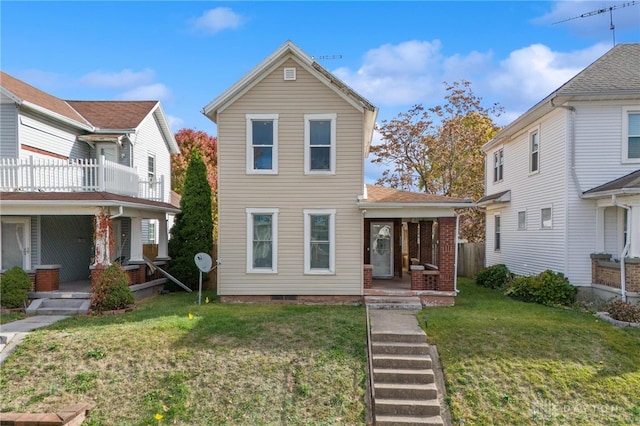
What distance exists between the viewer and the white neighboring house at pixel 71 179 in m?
12.7

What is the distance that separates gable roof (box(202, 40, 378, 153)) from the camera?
12.4 meters

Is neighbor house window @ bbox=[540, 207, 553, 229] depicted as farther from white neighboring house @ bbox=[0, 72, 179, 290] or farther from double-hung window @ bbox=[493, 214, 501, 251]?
white neighboring house @ bbox=[0, 72, 179, 290]

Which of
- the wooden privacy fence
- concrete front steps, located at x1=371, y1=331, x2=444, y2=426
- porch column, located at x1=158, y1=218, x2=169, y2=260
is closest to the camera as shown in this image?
concrete front steps, located at x1=371, y1=331, x2=444, y2=426

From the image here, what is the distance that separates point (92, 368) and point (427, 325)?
6.86m

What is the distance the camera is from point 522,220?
17.2 metres

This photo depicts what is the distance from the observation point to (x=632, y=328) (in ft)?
33.0

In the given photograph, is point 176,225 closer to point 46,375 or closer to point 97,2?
point 97,2

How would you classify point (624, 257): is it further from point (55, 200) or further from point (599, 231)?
point (55, 200)

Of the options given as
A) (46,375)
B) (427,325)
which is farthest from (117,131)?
(427,325)

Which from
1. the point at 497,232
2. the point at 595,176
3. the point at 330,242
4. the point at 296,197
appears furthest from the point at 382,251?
the point at 497,232

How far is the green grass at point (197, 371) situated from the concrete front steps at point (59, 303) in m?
1.71

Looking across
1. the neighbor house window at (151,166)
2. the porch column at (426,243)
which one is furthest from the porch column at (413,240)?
the neighbor house window at (151,166)

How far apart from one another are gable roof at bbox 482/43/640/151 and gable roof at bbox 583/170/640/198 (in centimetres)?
239

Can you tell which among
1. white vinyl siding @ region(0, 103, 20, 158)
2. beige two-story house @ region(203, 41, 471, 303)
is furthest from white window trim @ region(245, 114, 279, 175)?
white vinyl siding @ region(0, 103, 20, 158)
